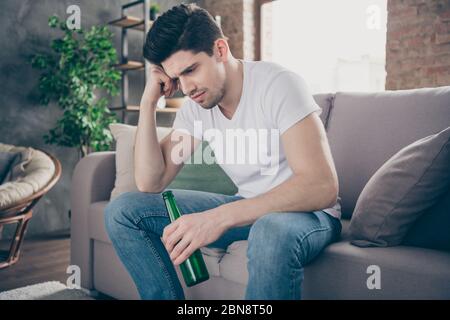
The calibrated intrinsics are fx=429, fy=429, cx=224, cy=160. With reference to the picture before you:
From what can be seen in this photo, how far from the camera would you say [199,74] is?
1.25 meters

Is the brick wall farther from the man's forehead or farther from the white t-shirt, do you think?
the man's forehead

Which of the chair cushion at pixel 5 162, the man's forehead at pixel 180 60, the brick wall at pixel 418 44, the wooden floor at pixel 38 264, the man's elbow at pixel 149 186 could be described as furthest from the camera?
the brick wall at pixel 418 44

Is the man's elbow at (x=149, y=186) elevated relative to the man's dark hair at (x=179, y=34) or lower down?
lower down

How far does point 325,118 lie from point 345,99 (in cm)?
11

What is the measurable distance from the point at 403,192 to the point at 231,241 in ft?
1.63

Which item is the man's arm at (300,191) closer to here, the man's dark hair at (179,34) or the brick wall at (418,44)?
the man's dark hair at (179,34)

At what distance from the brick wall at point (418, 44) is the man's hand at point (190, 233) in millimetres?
2557

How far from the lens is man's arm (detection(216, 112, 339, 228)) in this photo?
3.30 ft

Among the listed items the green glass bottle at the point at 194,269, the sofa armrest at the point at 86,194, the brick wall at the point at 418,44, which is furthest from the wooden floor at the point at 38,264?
the brick wall at the point at 418,44

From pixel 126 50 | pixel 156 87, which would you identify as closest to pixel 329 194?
pixel 156 87

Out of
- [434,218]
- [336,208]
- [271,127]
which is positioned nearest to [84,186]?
[271,127]

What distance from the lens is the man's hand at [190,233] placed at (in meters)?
0.99
